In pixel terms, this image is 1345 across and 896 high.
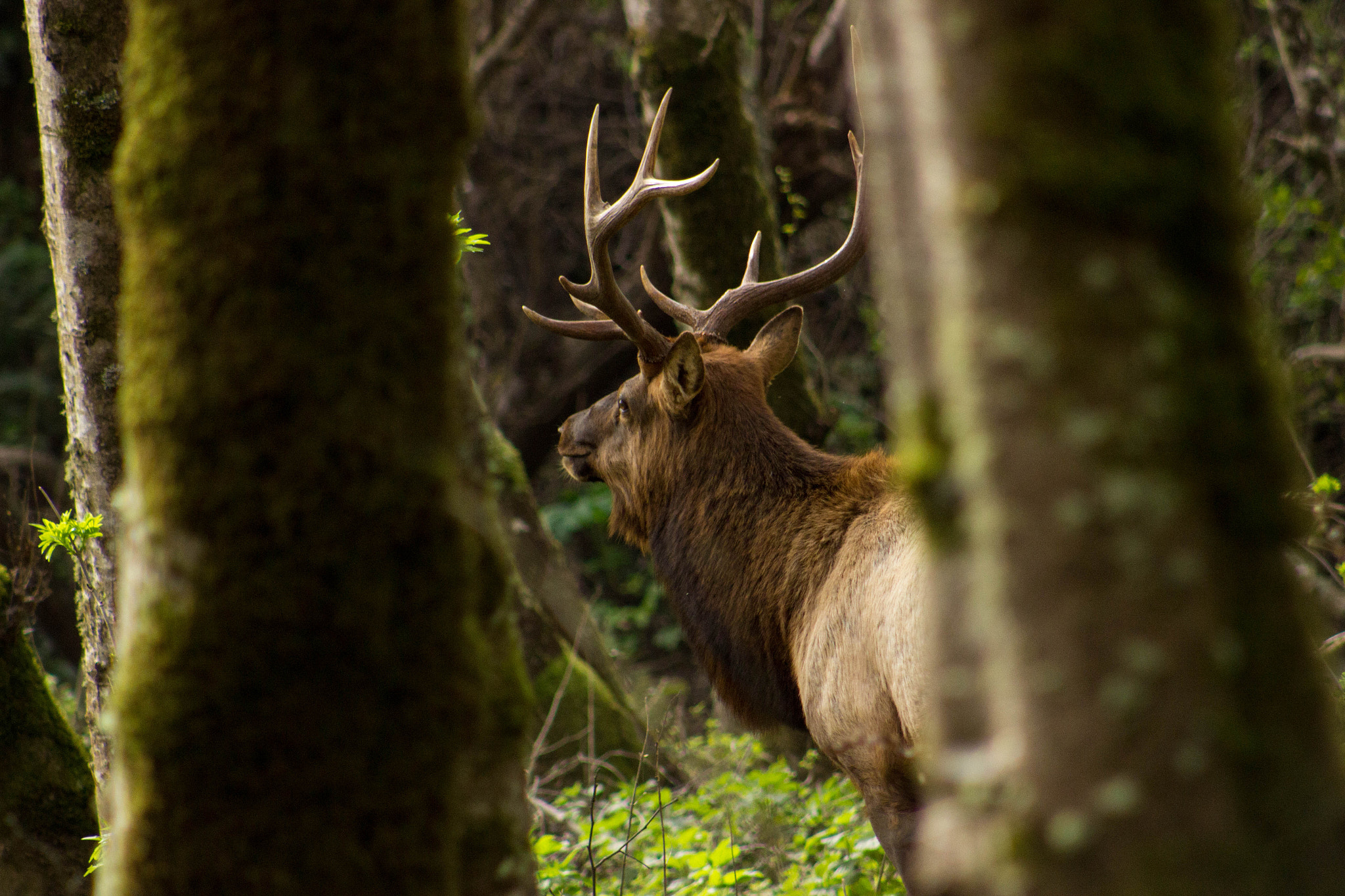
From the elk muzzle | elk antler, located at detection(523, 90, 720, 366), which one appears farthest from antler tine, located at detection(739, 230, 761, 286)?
the elk muzzle

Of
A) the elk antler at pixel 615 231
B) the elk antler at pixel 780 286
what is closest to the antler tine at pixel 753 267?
the elk antler at pixel 780 286

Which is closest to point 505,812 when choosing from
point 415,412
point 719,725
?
point 415,412

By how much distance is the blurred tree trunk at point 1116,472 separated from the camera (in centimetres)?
115

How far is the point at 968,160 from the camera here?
48.1 inches

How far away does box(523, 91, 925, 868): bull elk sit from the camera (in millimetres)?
3539

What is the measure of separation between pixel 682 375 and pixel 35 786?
2.66m

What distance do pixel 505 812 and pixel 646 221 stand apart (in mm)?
8910

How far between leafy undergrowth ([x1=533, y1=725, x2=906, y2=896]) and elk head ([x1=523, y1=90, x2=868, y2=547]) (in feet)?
4.11

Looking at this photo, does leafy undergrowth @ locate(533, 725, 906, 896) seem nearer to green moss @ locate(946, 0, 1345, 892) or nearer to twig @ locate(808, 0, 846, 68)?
green moss @ locate(946, 0, 1345, 892)

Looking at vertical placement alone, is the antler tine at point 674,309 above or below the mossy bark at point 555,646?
above

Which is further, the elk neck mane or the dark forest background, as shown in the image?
the dark forest background

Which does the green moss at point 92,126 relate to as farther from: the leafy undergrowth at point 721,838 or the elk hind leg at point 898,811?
the elk hind leg at point 898,811

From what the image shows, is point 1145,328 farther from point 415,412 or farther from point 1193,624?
point 415,412

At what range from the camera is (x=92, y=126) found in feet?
11.4
